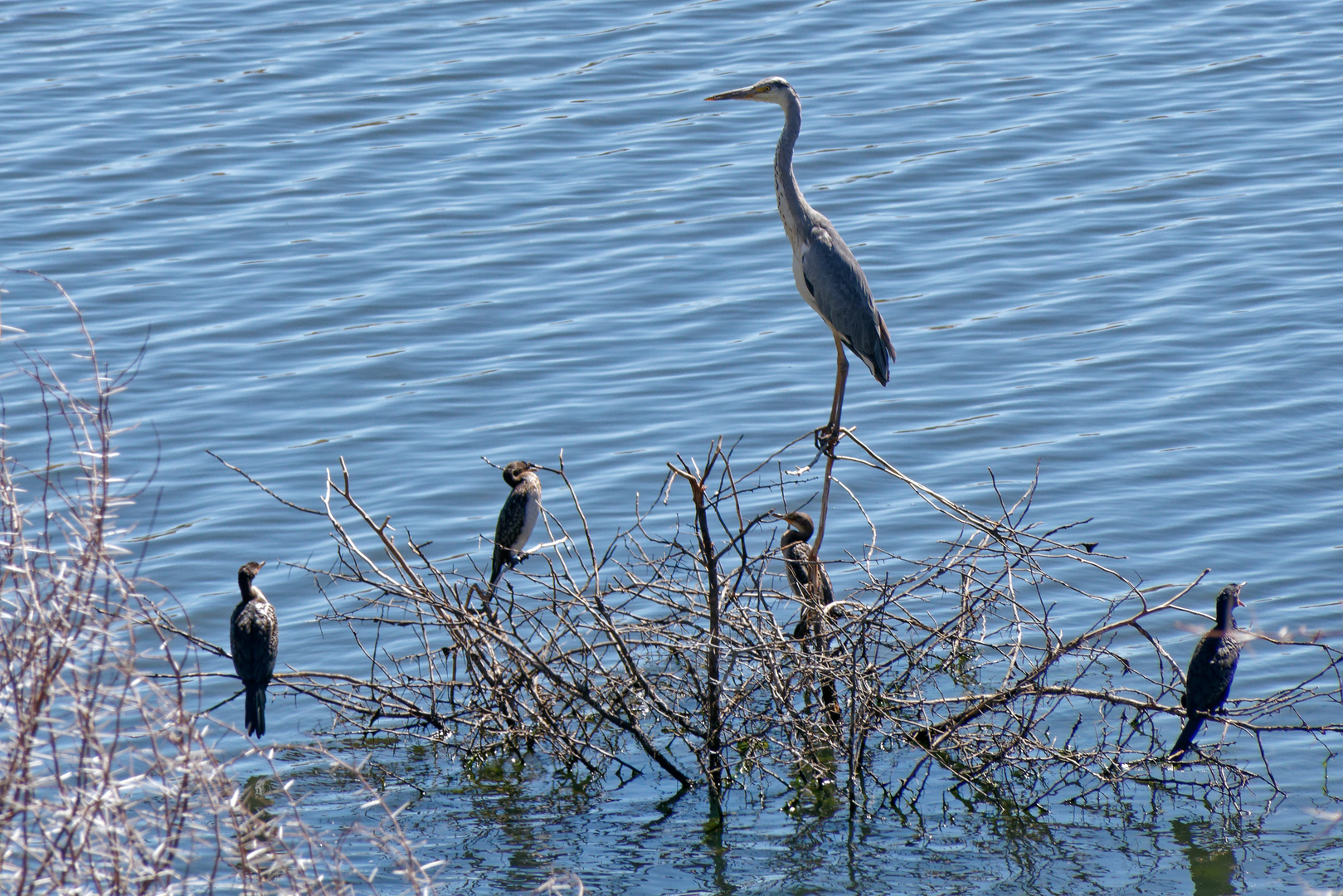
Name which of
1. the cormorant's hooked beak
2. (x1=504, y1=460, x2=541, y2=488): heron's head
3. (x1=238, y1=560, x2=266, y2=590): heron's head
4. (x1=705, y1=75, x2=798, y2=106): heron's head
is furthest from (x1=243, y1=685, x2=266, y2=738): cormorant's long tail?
(x1=705, y1=75, x2=798, y2=106): heron's head

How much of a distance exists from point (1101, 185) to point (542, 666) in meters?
10.5

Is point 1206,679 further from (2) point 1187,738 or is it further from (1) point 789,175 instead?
(1) point 789,175

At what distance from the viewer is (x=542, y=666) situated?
711cm

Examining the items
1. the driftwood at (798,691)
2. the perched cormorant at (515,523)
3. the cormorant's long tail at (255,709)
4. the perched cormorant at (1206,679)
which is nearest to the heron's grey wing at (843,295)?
the driftwood at (798,691)

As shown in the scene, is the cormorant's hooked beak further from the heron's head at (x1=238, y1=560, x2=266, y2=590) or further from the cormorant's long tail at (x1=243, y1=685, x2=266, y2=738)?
the cormorant's long tail at (x1=243, y1=685, x2=266, y2=738)

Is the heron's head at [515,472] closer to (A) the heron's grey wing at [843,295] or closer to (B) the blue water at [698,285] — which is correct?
(B) the blue water at [698,285]

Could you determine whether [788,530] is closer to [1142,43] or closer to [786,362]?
[786,362]

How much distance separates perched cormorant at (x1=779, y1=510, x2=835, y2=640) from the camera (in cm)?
753

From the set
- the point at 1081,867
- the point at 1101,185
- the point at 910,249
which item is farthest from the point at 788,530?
the point at 1101,185

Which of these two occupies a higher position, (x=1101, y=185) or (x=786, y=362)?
(x=1101, y=185)

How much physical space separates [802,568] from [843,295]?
61.8 inches

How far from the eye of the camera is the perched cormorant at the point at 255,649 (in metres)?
7.84

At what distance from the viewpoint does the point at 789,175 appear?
9.29 meters

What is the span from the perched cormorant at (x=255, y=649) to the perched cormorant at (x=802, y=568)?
7.97 ft
